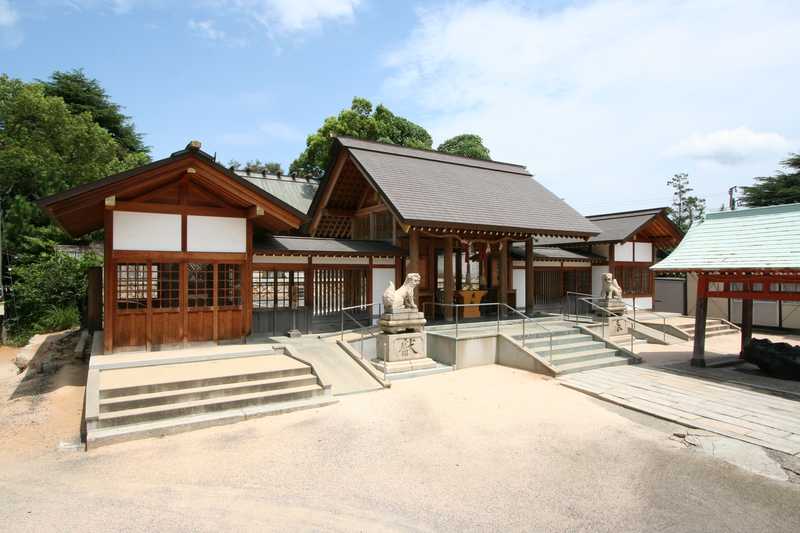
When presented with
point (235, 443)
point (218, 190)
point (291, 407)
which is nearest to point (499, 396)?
point (291, 407)

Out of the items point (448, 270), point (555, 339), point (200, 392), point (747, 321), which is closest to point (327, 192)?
point (448, 270)

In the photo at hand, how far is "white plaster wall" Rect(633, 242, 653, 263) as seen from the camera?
21.6 m

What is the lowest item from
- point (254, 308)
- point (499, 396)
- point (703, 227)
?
point (499, 396)

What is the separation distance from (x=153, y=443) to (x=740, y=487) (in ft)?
25.0

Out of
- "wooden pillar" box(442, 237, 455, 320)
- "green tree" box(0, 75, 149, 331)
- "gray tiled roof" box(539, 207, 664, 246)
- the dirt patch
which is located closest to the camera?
the dirt patch

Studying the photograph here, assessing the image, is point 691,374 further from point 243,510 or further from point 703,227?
point 243,510

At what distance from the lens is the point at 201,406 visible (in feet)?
24.6

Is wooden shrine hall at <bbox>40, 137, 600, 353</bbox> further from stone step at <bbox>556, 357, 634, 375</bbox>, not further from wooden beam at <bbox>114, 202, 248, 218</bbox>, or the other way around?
stone step at <bbox>556, 357, 634, 375</bbox>

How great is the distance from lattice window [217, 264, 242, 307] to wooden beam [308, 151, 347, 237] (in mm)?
5409

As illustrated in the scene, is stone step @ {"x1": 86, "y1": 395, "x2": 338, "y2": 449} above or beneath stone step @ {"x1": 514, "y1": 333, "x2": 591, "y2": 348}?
beneath

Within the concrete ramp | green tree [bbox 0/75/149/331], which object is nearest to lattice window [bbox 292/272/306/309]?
the concrete ramp

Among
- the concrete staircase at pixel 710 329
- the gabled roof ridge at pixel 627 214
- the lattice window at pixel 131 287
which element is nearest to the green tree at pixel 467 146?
the gabled roof ridge at pixel 627 214

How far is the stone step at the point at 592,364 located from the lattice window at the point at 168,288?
30.0ft

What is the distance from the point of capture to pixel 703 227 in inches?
475
